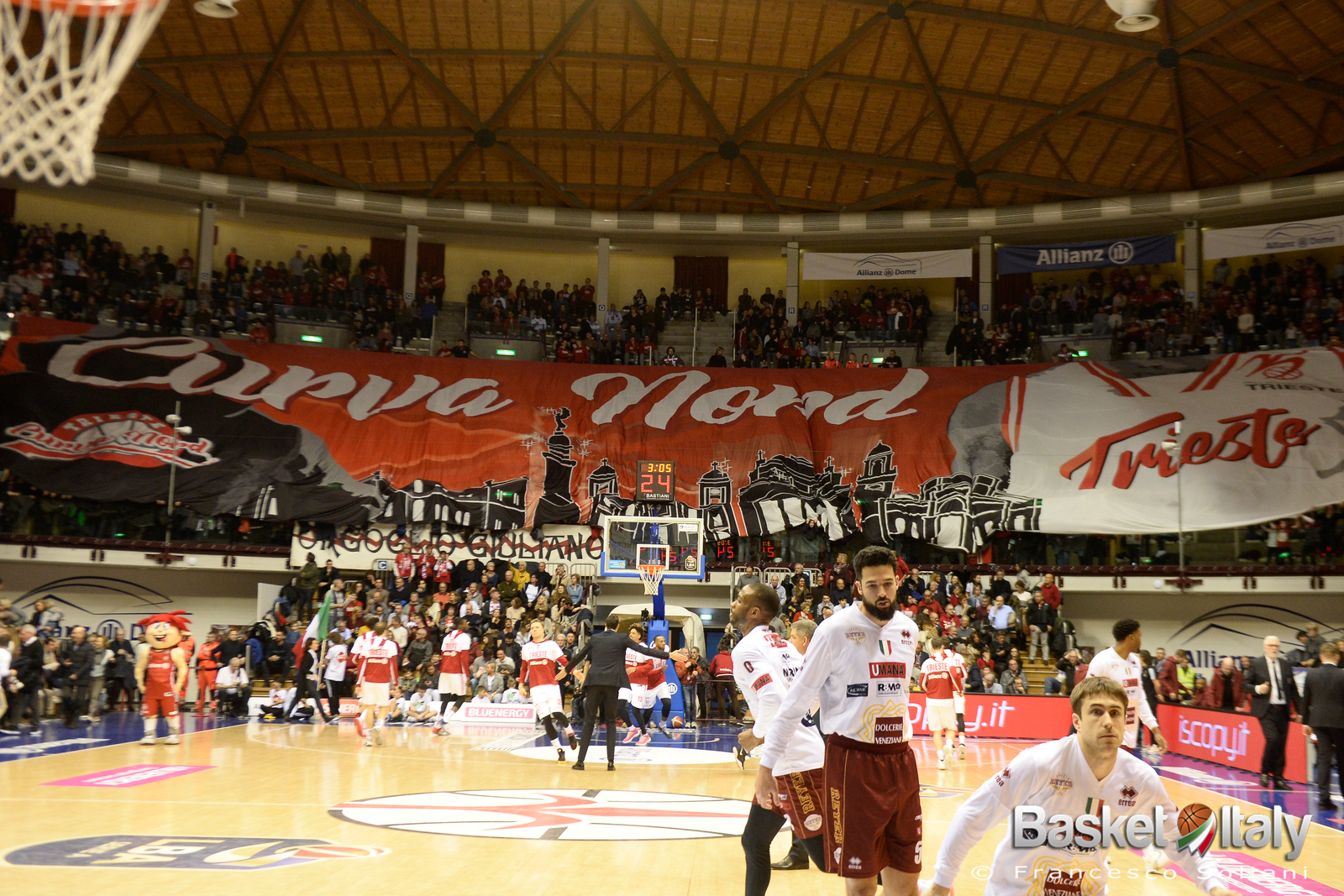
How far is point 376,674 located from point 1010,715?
12.6m

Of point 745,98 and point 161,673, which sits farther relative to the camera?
point 745,98

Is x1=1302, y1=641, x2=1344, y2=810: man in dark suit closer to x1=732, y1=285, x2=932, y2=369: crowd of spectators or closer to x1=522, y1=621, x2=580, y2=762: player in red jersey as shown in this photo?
x1=522, y1=621, x2=580, y2=762: player in red jersey

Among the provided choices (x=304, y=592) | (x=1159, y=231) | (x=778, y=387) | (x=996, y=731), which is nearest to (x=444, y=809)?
(x=996, y=731)

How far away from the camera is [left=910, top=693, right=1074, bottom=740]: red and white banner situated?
2142 cm

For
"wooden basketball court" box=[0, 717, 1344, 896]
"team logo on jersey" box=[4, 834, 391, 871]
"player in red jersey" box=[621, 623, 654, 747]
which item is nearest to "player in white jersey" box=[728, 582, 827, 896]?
"wooden basketball court" box=[0, 717, 1344, 896]

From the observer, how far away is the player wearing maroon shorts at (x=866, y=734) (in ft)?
17.9

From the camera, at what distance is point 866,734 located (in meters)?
5.63

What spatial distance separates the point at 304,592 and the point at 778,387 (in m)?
15.1

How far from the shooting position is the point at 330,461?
30969 mm

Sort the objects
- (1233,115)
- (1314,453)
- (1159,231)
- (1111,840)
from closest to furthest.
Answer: (1111,840) < (1314,453) < (1233,115) < (1159,231)

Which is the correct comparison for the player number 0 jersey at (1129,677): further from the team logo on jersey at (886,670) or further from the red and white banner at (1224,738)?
the red and white banner at (1224,738)

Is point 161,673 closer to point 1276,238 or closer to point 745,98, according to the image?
point 745,98

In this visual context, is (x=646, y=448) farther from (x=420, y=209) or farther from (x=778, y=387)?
(x=420, y=209)

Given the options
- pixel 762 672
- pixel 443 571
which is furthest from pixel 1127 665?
pixel 443 571
